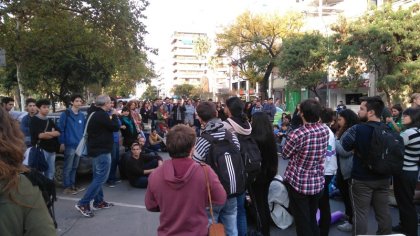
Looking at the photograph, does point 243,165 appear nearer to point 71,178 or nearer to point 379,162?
point 379,162

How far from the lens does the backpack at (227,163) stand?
3432 millimetres

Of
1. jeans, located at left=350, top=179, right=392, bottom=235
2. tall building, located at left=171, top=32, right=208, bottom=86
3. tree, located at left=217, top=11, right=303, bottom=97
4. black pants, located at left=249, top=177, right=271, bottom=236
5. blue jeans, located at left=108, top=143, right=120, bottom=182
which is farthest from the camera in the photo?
tall building, located at left=171, top=32, right=208, bottom=86

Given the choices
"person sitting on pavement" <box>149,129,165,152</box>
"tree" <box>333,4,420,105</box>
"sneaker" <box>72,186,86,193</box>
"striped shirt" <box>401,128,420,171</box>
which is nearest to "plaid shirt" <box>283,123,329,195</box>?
"striped shirt" <box>401,128,420,171</box>

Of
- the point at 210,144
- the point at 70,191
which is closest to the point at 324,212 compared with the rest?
the point at 210,144

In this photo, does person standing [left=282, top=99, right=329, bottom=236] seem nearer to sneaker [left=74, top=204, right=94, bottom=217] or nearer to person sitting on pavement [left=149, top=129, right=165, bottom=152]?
sneaker [left=74, top=204, right=94, bottom=217]

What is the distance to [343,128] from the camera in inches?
199

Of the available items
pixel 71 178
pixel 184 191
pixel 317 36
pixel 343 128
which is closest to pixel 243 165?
pixel 184 191

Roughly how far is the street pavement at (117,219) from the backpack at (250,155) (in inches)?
58.7

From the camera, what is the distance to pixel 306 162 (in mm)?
3854

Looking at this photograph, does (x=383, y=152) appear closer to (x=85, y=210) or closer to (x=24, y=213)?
(x=24, y=213)

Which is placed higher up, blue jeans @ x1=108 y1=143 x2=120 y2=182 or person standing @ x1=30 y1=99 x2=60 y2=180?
person standing @ x1=30 y1=99 x2=60 y2=180

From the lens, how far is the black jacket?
18.7 feet

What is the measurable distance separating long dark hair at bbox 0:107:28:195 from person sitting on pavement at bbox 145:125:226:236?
3.38 ft

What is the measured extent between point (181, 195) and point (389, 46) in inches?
788
